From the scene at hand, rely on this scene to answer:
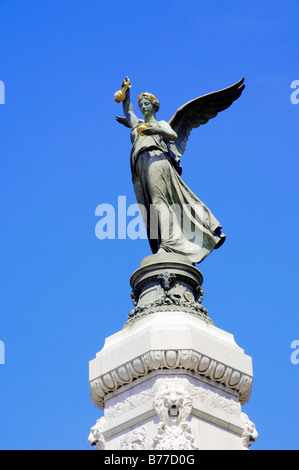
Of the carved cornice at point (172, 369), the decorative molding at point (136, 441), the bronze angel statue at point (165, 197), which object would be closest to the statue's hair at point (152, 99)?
the bronze angel statue at point (165, 197)

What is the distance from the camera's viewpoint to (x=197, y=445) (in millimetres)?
12641

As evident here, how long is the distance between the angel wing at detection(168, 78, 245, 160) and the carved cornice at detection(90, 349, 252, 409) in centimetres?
429

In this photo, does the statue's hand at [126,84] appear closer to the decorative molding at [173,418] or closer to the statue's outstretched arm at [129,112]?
the statue's outstretched arm at [129,112]

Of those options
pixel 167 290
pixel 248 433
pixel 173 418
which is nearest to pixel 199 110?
pixel 167 290

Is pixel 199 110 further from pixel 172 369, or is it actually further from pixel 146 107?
pixel 172 369

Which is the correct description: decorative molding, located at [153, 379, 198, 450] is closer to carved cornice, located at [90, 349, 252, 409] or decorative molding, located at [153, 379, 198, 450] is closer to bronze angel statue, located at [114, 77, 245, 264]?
carved cornice, located at [90, 349, 252, 409]

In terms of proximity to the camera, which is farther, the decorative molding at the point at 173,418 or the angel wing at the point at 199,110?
the angel wing at the point at 199,110

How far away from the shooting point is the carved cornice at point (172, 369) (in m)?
13.1

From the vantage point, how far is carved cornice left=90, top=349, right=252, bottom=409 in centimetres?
1308

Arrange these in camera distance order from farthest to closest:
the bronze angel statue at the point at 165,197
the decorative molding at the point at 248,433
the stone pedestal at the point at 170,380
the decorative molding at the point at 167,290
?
the bronze angel statue at the point at 165,197, the decorative molding at the point at 167,290, the decorative molding at the point at 248,433, the stone pedestal at the point at 170,380

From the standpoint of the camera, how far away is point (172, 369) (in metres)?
13.2

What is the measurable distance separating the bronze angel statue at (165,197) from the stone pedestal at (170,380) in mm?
993

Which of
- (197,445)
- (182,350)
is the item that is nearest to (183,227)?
(182,350)
